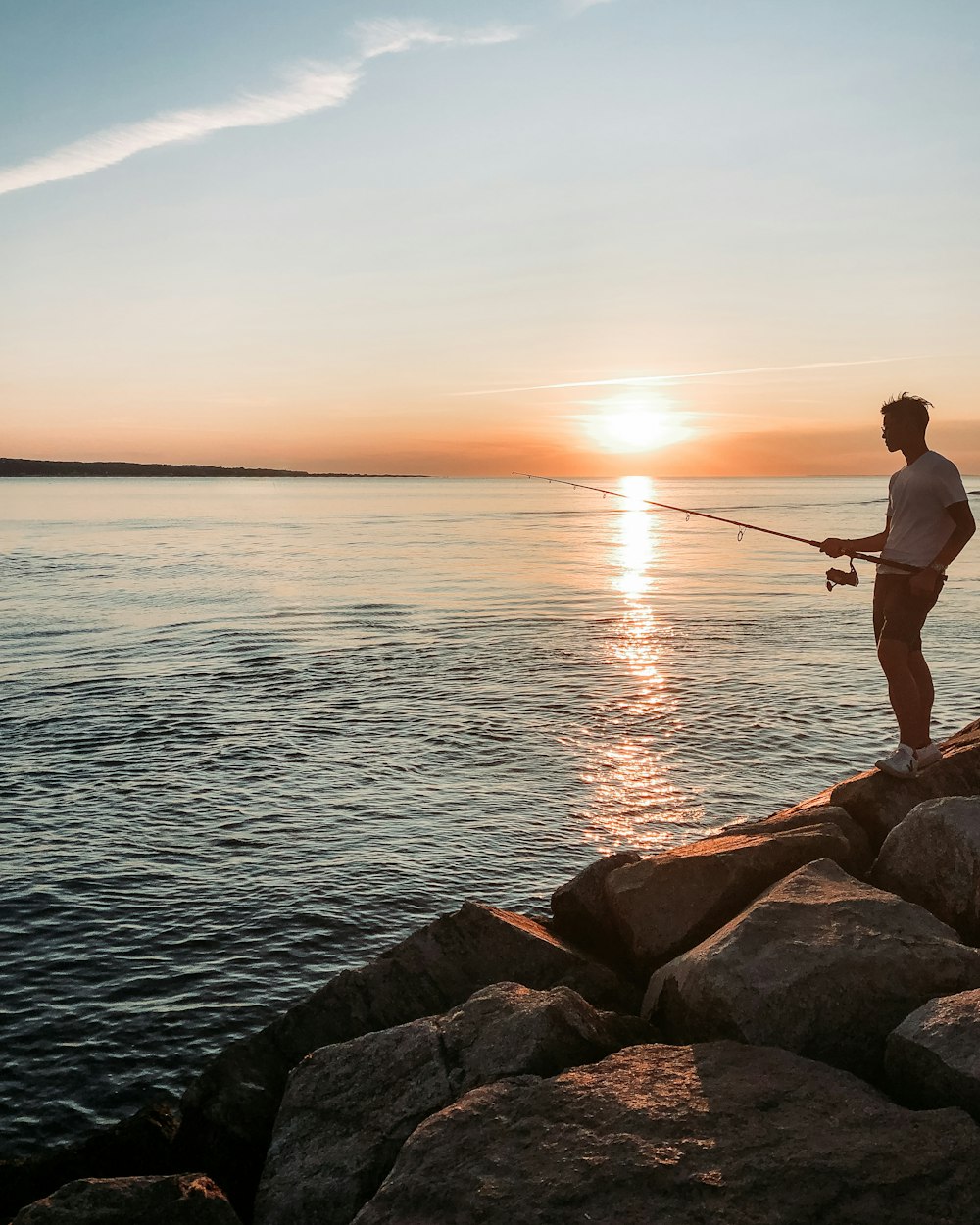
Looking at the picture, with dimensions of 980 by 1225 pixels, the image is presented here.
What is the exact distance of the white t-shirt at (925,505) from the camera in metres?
6.97

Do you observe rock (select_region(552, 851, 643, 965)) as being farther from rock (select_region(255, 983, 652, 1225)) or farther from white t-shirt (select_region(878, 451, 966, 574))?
white t-shirt (select_region(878, 451, 966, 574))

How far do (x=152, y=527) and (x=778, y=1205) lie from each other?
59959 mm

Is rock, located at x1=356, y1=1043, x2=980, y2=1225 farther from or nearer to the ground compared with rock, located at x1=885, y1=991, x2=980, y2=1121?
nearer to the ground

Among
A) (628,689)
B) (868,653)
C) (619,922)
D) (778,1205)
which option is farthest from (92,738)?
(868,653)


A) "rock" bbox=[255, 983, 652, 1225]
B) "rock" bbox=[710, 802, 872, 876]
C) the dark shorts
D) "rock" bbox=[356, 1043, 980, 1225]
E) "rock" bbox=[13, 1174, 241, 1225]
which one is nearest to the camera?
"rock" bbox=[356, 1043, 980, 1225]

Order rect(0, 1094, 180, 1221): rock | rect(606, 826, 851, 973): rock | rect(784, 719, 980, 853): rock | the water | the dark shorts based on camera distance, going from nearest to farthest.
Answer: rect(0, 1094, 180, 1221): rock → rect(606, 826, 851, 973): rock → the water → rect(784, 719, 980, 853): rock → the dark shorts

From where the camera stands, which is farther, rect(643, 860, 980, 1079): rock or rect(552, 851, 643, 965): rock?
rect(552, 851, 643, 965): rock

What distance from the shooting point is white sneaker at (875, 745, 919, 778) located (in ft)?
23.2

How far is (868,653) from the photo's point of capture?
712 inches

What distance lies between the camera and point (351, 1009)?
5383mm

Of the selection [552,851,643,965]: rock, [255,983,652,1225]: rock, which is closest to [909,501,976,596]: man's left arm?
[552,851,643,965]: rock

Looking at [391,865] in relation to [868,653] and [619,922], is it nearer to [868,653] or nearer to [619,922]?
[619,922]

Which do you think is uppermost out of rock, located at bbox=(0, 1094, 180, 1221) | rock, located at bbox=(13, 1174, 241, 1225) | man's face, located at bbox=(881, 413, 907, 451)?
man's face, located at bbox=(881, 413, 907, 451)

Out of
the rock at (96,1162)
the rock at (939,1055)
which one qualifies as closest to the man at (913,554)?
the rock at (939,1055)
